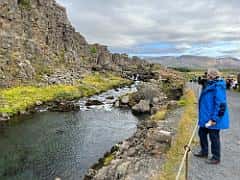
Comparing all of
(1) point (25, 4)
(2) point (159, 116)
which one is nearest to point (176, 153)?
(2) point (159, 116)

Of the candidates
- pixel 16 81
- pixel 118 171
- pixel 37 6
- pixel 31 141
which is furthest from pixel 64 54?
pixel 118 171

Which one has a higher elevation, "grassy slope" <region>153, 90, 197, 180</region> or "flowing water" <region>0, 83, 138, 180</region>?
"grassy slope" <region>153, 90, 197, 180</region>

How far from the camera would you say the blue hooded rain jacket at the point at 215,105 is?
1574 cm

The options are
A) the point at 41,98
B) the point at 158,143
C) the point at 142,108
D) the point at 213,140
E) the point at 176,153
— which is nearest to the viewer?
the point at 213,140

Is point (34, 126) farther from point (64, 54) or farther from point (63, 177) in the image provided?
point (64, 54)

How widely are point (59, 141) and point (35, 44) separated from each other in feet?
267

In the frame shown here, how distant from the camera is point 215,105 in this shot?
15.9m

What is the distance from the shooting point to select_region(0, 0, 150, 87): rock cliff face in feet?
318

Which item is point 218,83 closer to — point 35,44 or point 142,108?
point 142,108

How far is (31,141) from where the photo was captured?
43.1m

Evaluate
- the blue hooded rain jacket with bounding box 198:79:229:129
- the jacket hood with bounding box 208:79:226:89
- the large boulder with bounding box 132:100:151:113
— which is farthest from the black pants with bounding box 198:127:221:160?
the large boulder with bounding box 132:100:151:113

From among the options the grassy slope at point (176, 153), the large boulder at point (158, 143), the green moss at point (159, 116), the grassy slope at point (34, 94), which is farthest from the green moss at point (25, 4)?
the large boulder at point (158, 143)

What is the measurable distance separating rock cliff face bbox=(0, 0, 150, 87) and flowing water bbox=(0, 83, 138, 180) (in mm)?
35224

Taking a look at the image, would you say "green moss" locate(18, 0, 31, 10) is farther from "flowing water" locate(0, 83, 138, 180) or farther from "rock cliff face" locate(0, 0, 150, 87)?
"flowing water" locate(0, 83, 138, 180)
